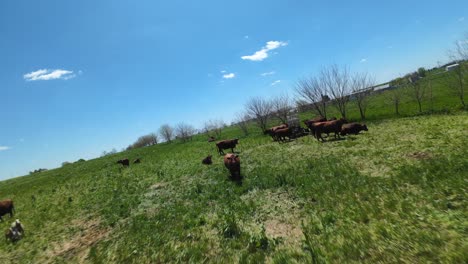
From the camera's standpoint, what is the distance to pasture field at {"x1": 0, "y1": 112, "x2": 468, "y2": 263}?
214 inches

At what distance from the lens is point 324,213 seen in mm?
7422

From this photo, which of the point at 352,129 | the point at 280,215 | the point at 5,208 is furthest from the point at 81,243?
the point at 352,129

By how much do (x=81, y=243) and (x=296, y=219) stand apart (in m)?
7.89

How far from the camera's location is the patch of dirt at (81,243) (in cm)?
848

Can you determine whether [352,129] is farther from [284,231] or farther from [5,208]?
[5,208]

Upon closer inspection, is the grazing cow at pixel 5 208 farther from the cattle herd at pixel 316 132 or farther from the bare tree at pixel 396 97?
the bare tree at pixel 396 97

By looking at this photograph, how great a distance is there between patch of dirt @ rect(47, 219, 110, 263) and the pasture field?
0.20 feet

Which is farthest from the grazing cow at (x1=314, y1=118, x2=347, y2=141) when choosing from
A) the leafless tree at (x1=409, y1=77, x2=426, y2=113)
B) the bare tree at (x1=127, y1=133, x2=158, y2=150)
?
the bare tree at (x1=127, y1=133, x2=158, y2=150)

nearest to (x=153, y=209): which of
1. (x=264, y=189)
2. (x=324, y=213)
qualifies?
(x=264, y=189)

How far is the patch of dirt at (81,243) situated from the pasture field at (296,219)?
6 cm

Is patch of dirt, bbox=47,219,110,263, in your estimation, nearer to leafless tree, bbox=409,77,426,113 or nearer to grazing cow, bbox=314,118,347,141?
grazing cow, bbox=314,118,347,141

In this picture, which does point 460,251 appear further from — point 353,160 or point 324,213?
point 353,160

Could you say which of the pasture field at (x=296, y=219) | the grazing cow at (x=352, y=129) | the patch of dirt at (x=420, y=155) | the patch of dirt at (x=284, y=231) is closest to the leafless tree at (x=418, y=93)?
the grazing cow at (x=352, y=129)

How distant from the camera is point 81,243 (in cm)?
941
